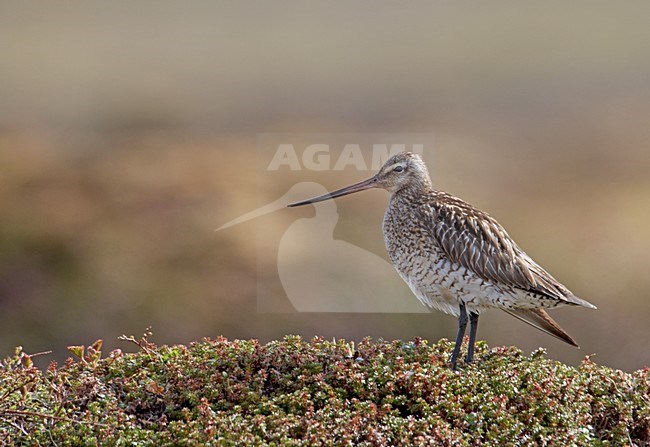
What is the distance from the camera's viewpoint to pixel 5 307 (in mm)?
6723

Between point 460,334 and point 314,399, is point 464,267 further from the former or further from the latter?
point 314,399

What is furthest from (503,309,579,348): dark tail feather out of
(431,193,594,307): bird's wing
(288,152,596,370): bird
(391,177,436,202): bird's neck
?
(391,177,436,202): bird's neck

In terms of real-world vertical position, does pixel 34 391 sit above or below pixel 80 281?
above

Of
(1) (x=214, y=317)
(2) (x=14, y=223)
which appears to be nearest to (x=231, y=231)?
(1) (x=214, y=317)

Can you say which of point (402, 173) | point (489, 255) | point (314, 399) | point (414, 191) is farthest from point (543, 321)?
point (314, 399)

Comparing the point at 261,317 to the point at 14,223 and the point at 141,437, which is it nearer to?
the point at 14,223

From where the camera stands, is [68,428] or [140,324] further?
[140,324]

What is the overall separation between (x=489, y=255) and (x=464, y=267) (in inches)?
5.4

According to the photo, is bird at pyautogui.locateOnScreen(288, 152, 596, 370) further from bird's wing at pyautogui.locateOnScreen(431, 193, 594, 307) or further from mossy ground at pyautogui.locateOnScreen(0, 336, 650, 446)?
mossy ground at pyautogui.locateOnScreen(0, 336, 650, 446)

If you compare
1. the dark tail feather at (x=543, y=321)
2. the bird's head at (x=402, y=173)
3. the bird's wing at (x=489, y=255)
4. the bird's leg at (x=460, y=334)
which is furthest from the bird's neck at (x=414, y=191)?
the dark tail feather at (x=543, y=321)

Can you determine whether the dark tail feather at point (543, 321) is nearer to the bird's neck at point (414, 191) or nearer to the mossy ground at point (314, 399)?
the mossy ground at point (314, 399)

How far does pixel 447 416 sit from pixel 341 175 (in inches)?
152

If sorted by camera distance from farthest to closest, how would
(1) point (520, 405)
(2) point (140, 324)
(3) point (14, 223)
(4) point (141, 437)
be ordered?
(3) point (14, 223) → (2) point (140, 324) → (1) point (520, 405) → (4) point (141, 437)

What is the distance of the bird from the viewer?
3.73 metres
